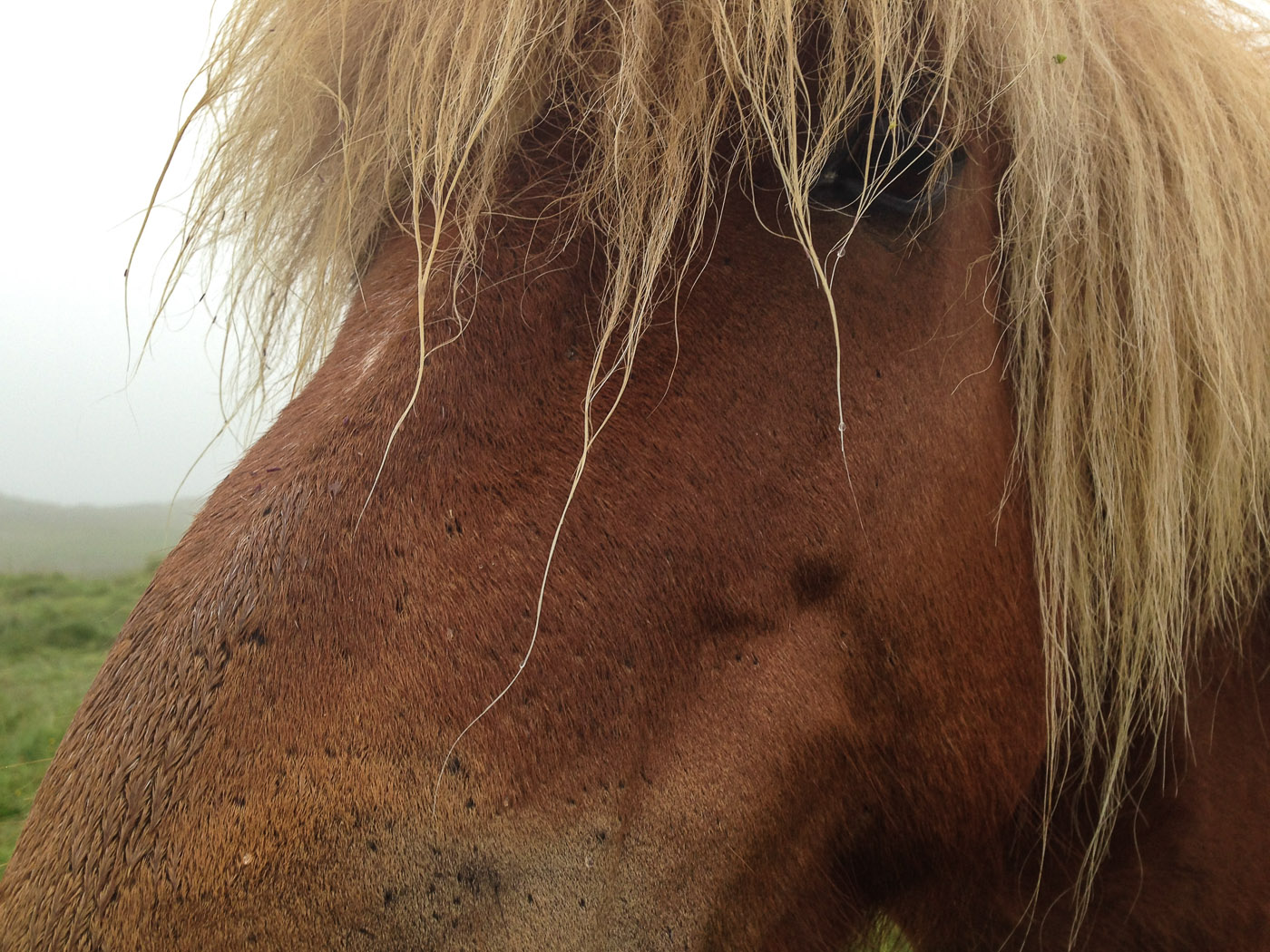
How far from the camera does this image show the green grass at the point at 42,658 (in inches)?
91.7

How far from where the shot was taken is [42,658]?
3516 millimetres

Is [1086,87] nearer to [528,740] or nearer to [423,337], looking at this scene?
[423,337]

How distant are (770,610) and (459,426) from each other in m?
0.34

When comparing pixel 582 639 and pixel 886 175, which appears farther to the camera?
pixel 886 175

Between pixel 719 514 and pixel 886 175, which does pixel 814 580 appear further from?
pixel 886 175

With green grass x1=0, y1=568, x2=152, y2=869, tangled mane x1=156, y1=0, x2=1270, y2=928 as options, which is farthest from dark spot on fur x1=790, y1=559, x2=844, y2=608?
green grass x1=0, y1=568, x2=152, y2=869

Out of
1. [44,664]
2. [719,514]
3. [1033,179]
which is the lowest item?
[44,664]

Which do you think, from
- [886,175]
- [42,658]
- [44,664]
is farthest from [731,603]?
[42,658]

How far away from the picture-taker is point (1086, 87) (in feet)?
2.94

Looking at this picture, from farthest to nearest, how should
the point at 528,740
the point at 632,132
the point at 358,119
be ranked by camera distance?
1. the point at 358,119
2. the point at 632,132
3. the point at 528,740

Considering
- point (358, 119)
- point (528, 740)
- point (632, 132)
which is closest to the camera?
point (528, 740)

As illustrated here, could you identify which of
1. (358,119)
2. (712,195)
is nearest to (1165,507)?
(712,195)

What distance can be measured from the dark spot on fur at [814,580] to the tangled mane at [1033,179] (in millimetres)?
264

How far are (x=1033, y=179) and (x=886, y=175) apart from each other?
164 mm
